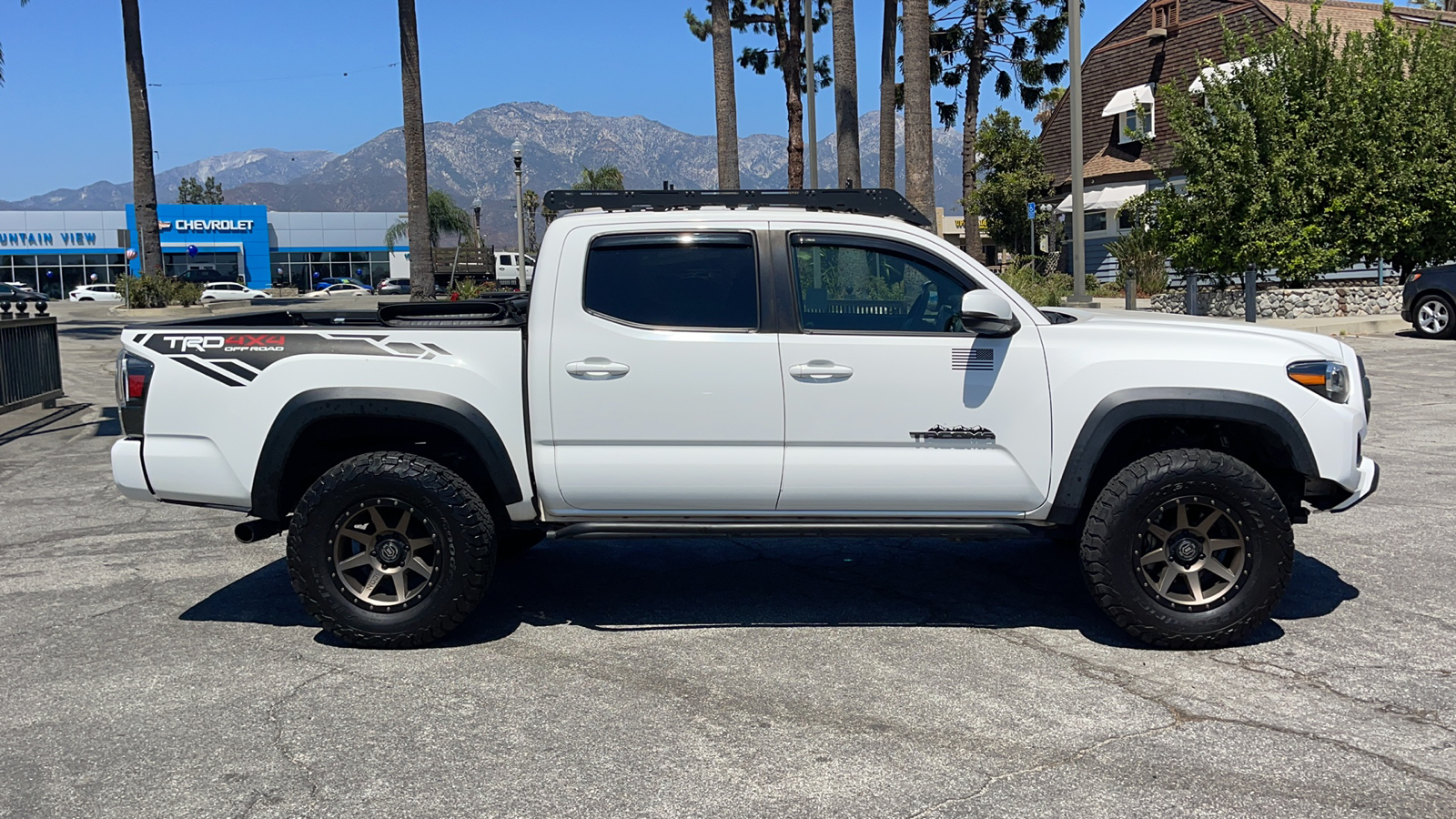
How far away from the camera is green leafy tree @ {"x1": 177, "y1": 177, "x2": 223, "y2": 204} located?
461 feet

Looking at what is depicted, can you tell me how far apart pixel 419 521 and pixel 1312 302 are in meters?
20.3

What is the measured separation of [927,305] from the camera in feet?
17.9

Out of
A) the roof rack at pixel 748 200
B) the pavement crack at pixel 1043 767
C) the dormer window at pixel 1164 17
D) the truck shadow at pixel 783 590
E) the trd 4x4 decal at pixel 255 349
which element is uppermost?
the dormer window at pixel 1164 17

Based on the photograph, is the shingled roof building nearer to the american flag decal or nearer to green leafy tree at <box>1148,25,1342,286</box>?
green leafy tree at <box>1148,25,1342,286</box>

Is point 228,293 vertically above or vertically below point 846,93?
A: below

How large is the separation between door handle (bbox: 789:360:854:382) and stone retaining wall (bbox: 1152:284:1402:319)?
18621 mm

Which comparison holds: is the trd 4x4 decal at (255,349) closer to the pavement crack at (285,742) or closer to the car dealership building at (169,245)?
the pavement crack at (285,742)

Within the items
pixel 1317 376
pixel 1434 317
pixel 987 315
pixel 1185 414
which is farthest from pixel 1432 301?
pixel 987 315

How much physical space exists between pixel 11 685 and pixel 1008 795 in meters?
4.04

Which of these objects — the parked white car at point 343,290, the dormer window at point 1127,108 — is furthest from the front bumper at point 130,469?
the parked white car at point 343,290

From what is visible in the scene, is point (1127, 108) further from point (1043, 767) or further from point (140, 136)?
point (1043, 767)

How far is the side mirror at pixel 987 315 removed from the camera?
5.09 metres

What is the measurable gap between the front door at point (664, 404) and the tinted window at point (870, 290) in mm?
266

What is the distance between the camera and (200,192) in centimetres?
14638
